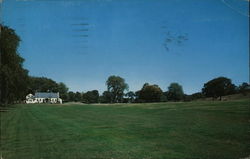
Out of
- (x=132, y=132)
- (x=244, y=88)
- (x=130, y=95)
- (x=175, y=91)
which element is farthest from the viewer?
(x=244, y=88)

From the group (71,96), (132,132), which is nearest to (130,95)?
(132,132)

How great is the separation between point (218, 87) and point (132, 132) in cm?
177

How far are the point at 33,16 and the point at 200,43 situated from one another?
309cm

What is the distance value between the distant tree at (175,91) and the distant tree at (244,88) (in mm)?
1102

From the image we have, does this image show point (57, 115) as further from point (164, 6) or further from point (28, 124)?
point (164, 6)

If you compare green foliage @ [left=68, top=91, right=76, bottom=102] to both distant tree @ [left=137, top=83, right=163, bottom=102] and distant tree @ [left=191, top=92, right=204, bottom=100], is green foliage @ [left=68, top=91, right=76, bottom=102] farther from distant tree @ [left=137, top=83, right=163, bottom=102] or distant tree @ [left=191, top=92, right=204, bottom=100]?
distant tree @ [left=191, top=92, right=204, bottom=100]

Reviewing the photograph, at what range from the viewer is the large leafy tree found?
7.29 metres

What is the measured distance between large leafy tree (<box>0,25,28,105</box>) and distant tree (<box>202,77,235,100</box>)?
360 cm

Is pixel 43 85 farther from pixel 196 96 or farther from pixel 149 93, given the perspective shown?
pixel 196 96

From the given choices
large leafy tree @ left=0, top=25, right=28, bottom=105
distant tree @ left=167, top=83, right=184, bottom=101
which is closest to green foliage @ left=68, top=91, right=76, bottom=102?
large leafy tree @ left=0, top=25, right=28, bottom=105

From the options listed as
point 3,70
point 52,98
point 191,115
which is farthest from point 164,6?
point 3,70

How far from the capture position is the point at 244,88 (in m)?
6.38

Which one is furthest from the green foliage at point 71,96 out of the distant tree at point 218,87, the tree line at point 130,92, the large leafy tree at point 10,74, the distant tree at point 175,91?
the distant tree at point 218,87

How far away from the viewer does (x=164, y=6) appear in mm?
6258
